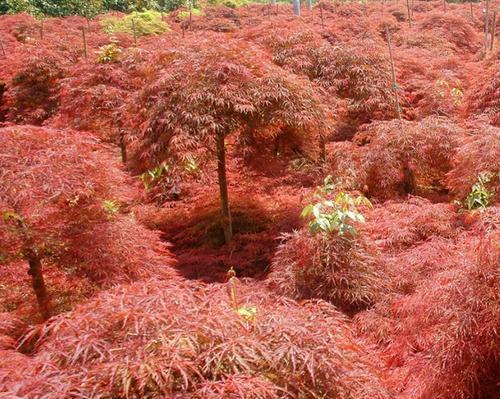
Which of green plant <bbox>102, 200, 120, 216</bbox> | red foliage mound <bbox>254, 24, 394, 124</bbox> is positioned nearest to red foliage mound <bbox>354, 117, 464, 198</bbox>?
red foliage mound <bbox>254, 24, 394, 124</bbox>

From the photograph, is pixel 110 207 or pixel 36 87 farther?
pixel 36 87

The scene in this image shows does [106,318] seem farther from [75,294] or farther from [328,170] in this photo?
[328,170]

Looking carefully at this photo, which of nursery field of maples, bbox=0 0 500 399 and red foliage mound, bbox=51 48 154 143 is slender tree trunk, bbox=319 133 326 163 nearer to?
nursery field of maples, bbox=0 0 500 399

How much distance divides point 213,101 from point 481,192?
317 cm

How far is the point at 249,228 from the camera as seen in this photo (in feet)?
21.7

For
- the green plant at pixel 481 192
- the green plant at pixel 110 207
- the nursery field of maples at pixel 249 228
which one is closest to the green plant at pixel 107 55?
the nursery field of maples at pixel 249 228

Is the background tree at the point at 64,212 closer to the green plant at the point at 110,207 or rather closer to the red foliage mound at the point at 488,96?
the green plant at the point at 110,207

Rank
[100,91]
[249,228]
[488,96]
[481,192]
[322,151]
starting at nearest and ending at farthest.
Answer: [481,192], [249,228], [488,96], [322,151], [100,91]

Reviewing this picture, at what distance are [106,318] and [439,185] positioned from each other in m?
6.32

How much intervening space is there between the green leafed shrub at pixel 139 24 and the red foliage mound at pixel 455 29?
9.08m

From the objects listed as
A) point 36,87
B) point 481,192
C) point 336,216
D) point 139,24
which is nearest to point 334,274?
point 336,216

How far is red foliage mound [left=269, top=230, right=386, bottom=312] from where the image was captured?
406 centimetres

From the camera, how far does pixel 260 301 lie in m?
2.51

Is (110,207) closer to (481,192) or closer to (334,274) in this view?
(334,274)
